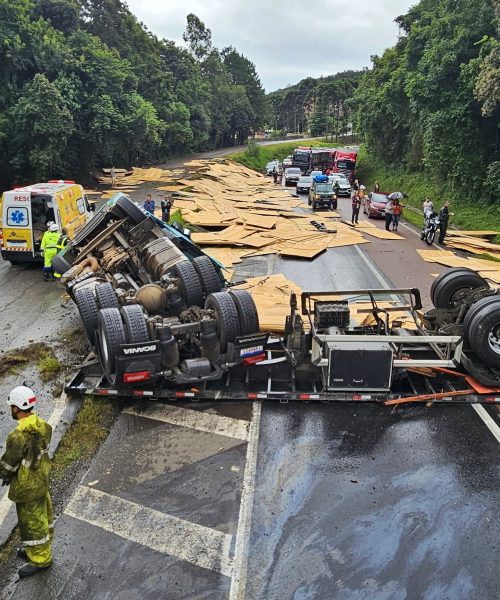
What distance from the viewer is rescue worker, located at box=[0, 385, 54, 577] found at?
177 inches

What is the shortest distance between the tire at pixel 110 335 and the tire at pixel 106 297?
845mm

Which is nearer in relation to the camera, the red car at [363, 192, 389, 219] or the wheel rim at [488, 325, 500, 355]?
the wheel rim at [488, 325, 500, 355]

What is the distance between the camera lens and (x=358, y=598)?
14.4ft

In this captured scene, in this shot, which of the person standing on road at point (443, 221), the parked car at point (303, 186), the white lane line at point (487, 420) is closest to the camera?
the white lane line at point (487, 420)

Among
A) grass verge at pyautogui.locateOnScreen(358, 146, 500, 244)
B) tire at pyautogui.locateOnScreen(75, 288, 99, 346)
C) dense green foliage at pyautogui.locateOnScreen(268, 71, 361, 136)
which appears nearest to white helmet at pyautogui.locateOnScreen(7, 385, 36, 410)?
tire at pyautogui.locateOnScreen(75, 288, 99, 346)

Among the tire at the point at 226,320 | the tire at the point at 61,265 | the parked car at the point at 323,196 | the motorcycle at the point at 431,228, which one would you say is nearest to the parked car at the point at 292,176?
the parked car at the point at 323,196

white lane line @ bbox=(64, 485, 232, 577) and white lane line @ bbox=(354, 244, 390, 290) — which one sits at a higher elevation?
white lane line @ bbox=(64, 485, 232, 577)

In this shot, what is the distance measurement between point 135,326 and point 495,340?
5.22 metres

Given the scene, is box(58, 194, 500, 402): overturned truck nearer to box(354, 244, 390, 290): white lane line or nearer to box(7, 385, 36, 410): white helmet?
box(7, 385, 36, 410): white helmet

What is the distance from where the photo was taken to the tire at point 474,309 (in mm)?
7688

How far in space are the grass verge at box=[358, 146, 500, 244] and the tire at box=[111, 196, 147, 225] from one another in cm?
1385

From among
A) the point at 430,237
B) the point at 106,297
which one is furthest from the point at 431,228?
the point at 106,297

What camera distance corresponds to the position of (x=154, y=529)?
5.17 meters

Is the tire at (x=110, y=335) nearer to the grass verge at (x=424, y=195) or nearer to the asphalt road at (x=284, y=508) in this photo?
the asphalt road at (x=284, y=508)
